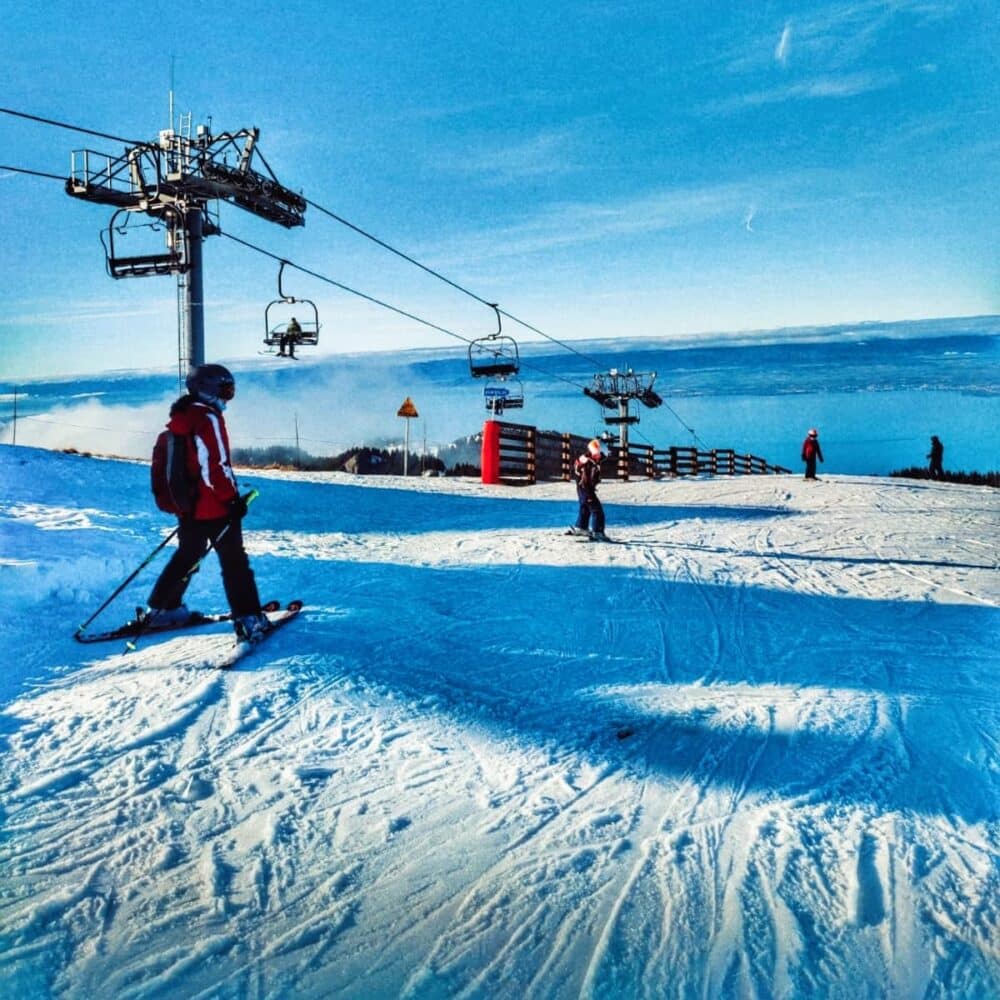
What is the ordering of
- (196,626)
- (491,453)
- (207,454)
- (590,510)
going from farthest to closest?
(491,453) → (590,510) → (196,626) → (207,454)

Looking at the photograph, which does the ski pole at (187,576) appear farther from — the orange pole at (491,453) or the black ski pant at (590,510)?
the orange pole at (491,453)

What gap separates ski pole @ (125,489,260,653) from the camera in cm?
509

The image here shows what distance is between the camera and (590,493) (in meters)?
11.0

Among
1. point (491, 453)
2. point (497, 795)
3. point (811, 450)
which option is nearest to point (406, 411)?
point (491, 453)

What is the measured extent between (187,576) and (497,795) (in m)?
3.06

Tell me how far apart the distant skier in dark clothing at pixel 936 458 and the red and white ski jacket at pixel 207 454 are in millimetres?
27858

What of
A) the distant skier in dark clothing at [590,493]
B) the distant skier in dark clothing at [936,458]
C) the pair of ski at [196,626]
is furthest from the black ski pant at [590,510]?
the distant skier in dark clothing at [936,458]

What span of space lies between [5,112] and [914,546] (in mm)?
12678

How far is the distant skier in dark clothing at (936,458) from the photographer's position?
26922 mm

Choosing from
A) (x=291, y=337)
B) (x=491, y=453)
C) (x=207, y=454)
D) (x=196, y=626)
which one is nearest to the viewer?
(x=207, y=454)

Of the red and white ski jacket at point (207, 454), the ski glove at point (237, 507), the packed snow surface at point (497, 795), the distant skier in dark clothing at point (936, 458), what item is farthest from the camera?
the distant skier in dark clothing at point (936, 458)

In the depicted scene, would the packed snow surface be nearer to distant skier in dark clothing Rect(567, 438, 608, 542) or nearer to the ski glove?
the ski glove

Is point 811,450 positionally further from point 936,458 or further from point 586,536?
point 586,536

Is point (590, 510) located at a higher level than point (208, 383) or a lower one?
lower
